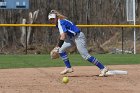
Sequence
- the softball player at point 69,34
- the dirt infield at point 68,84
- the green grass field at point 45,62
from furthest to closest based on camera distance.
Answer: the green grass field at point 45,62 < the softball player at point 69,34 < the dirt infield at point 68,84

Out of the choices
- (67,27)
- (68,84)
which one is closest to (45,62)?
(67,27)

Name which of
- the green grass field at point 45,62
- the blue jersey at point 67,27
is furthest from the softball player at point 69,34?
the green grass field at point 45,62

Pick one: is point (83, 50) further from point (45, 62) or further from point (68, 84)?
point (45, 62)

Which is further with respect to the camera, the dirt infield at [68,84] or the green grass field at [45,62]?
the green grass field at [45,62]

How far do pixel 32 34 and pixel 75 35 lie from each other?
1585 centimetres

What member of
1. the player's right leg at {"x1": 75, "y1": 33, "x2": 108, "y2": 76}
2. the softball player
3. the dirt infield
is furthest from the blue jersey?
the dirt infield

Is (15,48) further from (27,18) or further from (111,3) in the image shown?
(111,3)

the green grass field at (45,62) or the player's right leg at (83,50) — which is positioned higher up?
the player's right leg at (83,50)

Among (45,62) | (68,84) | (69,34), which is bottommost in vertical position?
(45,62)

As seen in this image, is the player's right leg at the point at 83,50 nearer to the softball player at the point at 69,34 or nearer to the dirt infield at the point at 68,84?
the softball player at the point at 69,34

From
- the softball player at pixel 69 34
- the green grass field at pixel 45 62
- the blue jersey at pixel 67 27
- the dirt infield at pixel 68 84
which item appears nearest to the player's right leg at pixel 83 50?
the softball player at pixel 69 34

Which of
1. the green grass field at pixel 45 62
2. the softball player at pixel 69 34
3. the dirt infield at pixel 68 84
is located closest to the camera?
the dirt infield at pixel 68 84

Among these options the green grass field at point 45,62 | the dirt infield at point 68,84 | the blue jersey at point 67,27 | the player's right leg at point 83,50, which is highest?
the blue jersey at point 67,27

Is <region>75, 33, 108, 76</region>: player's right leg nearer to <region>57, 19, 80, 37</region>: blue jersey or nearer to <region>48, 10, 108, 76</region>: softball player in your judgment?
<region>48, 10, 108, 76</region>: softball player
